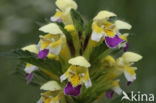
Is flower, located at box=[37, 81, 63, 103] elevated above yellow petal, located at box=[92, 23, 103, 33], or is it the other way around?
yellow petal, located at box=[92, 23, 103, 33]

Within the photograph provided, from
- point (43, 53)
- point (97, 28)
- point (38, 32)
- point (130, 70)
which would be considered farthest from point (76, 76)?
point (38, 32)

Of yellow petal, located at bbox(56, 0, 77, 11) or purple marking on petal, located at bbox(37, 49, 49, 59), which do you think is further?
yellow petal, located at bbox(56, 0, 77, 11)

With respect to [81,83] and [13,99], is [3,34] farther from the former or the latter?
[81,83]

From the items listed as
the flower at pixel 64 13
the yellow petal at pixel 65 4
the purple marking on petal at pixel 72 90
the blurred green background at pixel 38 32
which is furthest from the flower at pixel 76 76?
the blurred green background at pixel 38 32

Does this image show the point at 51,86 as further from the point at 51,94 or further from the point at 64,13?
the point at 64,13

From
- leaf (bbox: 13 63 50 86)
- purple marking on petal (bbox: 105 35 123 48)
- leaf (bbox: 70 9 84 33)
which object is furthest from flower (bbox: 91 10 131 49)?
leaf (bbox: 13 63 50 86)

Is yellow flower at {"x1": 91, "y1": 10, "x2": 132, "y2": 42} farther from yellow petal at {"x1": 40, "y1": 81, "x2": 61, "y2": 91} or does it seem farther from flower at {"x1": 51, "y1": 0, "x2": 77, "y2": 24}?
yellow petal at {"x1": 40, "y1": 81, "x2": 61, "y2": 91}

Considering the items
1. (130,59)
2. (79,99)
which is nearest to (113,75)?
(130,59)
